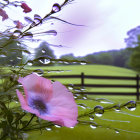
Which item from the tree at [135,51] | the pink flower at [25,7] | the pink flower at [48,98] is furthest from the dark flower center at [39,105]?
the tree at [135,51]

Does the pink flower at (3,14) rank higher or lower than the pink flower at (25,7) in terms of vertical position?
lower

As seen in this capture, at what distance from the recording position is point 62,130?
20.0 inches

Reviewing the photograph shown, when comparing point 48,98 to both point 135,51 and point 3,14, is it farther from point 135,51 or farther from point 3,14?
point 135,51

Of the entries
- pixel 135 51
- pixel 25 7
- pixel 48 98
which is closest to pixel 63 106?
pixel 48 98

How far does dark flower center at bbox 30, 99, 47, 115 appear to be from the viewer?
7.4 inches

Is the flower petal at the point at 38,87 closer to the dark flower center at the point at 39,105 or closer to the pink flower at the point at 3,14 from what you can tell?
the dark flower center at the point at 39,105

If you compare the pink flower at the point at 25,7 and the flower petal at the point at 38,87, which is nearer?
the flower petal at the point at 38,87

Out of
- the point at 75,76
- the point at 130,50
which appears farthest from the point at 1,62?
the point at 130,50

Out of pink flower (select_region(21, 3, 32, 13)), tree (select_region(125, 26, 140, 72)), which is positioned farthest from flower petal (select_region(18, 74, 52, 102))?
tree (select_region(125, 26, 140, 72))

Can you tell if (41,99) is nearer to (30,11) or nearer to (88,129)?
(30,11)

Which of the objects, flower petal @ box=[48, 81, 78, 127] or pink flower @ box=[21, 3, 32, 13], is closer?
flower petal @ box=[48, 81, 78, 127]

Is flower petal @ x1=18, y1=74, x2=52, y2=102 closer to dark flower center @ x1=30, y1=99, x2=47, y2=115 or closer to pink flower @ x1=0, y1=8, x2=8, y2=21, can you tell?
dark flower center @ x1=30, y1=99, x2=47, y2=115

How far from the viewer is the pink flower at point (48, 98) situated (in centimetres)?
18

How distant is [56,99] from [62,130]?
338 mm
